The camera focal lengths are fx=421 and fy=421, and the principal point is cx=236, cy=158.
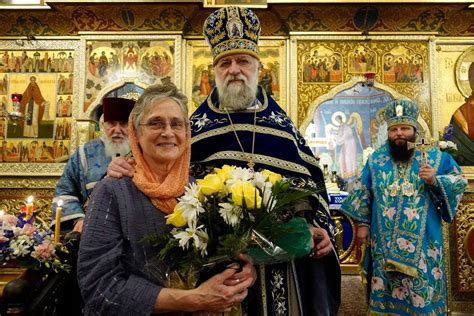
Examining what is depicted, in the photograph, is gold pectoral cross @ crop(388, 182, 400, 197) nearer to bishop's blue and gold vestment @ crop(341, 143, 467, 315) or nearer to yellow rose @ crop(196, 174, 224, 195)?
bishop's blue and gold vestment @ crop(341, 143, 467, 315)

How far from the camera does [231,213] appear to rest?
1301 mm

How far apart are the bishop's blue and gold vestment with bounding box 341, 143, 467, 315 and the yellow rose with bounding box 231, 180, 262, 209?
105 inches

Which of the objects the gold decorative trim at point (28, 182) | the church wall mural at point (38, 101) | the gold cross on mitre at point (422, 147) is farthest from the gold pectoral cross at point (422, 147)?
the gold decorative trim at point (28, 182)

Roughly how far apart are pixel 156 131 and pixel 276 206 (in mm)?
519

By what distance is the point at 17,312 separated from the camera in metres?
1.65

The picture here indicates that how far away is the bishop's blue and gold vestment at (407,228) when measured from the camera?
352 centimetres

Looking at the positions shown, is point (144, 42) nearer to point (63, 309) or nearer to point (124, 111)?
point (124, 111)

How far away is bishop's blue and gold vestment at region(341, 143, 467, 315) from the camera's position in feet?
11.6

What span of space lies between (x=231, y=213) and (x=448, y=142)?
17.0ft

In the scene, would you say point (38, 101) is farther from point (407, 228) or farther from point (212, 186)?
point (212, 186)

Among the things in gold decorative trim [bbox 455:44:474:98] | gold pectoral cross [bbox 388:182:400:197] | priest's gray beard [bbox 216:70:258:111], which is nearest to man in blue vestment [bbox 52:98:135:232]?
priest's gray beard [bbox 216:70:258:111]

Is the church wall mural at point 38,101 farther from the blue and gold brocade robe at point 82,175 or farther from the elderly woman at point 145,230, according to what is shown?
the elderly woman at point 145,230

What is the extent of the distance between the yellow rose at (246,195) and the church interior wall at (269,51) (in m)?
5.80

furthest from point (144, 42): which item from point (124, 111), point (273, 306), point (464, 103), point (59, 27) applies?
point (273, 306)
